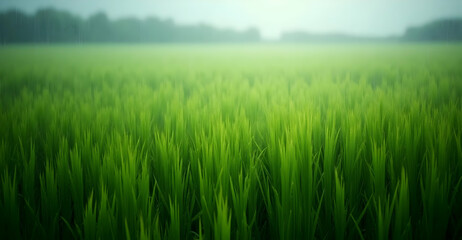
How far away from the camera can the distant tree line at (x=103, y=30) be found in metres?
10.7

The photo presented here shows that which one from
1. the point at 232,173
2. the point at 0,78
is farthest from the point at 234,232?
the point at 0,78

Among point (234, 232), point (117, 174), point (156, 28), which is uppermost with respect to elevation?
point (156, 28)

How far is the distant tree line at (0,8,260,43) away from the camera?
35.2 feet

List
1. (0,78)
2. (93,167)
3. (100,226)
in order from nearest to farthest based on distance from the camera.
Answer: (100,226), (93,167), (0,78)

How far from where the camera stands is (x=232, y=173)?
0.80m

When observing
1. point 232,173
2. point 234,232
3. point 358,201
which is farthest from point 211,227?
point 358,201

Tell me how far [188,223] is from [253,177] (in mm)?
184

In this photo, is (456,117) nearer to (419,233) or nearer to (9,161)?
(419,233)

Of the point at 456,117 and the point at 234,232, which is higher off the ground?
the point at 456,117

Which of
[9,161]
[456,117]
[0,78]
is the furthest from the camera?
[0,78]

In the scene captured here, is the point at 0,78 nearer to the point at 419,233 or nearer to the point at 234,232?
the point at 234,232

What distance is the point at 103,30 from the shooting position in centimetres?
2052

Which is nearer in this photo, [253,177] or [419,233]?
[419,233]

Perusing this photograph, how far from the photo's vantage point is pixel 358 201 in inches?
30.6
